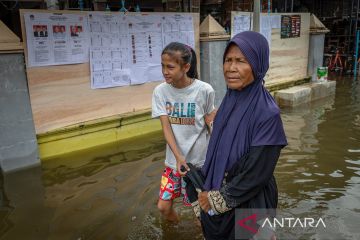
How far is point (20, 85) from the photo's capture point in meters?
4.64

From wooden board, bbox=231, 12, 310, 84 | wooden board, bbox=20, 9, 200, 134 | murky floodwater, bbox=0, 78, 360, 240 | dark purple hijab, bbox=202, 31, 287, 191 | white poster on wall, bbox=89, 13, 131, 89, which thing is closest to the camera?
dark purple hijab, bbox=202, 31, 287, 191

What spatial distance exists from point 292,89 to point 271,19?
1.77 metres

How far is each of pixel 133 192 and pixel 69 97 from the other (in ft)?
6.41

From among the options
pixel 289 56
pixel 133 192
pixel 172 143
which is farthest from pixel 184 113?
pixel 289 56

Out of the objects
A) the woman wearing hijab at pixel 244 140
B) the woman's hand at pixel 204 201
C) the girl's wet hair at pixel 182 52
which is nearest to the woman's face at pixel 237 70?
the woman wearing hijab at pixel 244 140

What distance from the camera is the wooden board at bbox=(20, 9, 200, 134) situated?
196 inches

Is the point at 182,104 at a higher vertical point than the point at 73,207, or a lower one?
higher

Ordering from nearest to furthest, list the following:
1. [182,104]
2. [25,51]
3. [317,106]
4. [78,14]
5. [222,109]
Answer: [222,109]
[182,104]
[25,51]
[78,14]
[317,106]

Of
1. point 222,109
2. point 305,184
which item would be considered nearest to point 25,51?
point 222,109

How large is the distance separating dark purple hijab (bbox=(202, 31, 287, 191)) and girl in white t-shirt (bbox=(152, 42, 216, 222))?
82 cm

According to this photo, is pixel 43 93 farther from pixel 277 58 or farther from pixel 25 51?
pixel 277 58

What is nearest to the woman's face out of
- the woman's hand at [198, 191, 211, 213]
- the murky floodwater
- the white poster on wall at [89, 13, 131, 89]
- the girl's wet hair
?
the woman's hand at [198, 191, 211, 213]

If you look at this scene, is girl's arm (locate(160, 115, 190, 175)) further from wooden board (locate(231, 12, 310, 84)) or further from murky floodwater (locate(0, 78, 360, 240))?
wooden board (locate(231, 12, 310, 84))

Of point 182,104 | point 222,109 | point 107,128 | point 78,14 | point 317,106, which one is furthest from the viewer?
point 317,106
